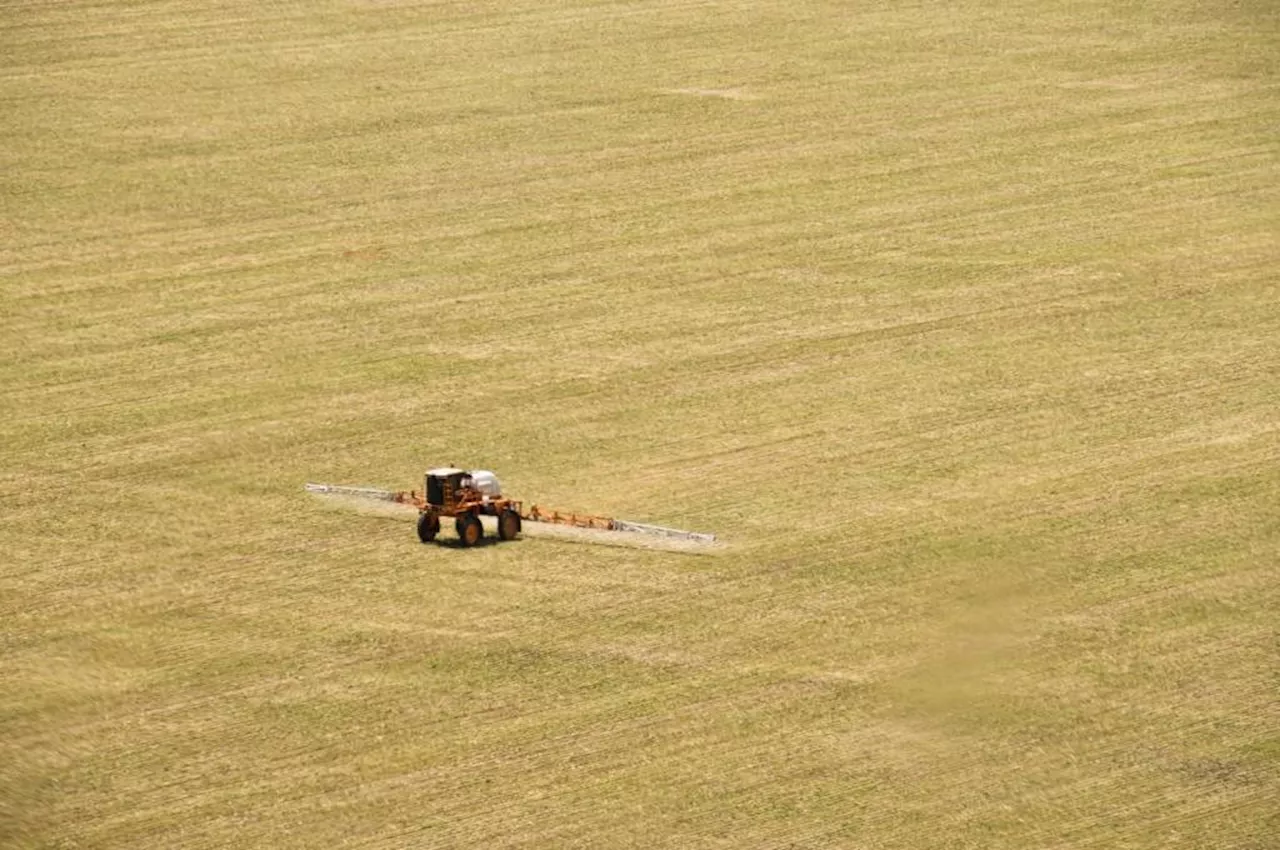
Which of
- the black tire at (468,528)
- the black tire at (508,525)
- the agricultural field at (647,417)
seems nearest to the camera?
the agricultural field at (647,417)

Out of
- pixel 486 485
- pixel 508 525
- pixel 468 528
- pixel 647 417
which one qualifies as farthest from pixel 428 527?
pixel 647 417

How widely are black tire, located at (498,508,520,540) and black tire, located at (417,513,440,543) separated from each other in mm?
1044

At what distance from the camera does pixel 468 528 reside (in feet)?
144

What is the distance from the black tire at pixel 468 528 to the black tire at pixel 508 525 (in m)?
0.38

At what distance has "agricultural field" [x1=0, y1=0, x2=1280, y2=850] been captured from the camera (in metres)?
36.9

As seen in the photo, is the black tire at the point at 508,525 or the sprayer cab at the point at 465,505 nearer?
the sprayer cab at the point at 465,505

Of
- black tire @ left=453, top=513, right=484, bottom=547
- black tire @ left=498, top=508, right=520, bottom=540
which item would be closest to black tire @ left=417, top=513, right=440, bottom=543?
black tire @ left=453, top=513, right=484, bottom=547

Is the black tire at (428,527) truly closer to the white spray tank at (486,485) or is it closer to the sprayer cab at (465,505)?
the sprayer cab at (465,505)

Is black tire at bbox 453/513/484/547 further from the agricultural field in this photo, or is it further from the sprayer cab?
the agricultural field

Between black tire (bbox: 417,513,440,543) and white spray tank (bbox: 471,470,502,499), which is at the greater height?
white spray tank (bbox: 471,470,502,499)

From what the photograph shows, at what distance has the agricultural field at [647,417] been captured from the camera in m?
36.9

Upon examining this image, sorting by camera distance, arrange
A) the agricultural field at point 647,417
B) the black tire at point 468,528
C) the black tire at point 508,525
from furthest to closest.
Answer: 1. the black tire at point 508,525
2. the black tire at point 468,528
3. the agricultural field at point 647,417

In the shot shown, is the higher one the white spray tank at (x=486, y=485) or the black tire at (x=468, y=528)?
the white spray tank at (x=486, y=485)

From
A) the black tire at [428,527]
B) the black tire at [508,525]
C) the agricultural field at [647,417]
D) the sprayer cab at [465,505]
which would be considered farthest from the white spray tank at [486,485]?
the agricultural field at [647,417]
